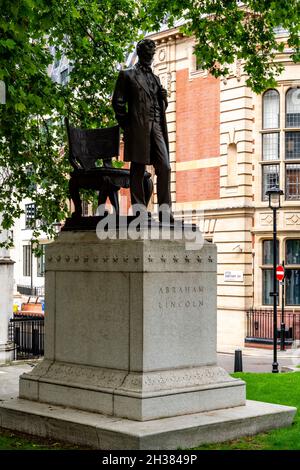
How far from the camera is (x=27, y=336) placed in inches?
963

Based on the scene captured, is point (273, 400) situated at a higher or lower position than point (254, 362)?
higher

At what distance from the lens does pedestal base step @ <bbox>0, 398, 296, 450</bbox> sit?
9430mm

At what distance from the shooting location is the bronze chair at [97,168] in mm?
11711

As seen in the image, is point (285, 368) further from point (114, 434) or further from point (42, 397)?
point (114, 434)

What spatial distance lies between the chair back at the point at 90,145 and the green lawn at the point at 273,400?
179 inches

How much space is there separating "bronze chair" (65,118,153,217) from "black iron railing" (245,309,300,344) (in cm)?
2202

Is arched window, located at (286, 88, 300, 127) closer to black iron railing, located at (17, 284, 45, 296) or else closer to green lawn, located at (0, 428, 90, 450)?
green lawn, located at (0, 428, 90, 450)

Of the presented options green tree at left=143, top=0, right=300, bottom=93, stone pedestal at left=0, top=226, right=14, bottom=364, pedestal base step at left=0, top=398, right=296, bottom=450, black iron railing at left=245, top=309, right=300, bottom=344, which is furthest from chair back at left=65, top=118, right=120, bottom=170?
black iron railing at left=245, top=309, right=300, bottom=344

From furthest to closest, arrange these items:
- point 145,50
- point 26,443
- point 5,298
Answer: point 5,298, point 145,50, point 26,443

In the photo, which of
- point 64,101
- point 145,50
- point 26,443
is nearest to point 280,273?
point 64,101

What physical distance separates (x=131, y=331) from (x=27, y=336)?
14.5m

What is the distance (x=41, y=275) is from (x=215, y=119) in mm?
32907

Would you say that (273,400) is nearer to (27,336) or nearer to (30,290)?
(27,336)
